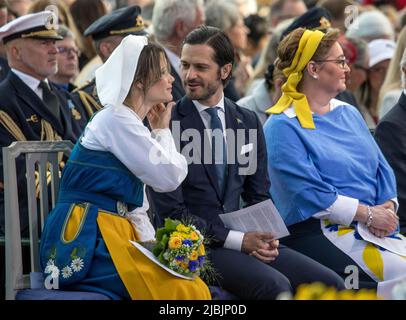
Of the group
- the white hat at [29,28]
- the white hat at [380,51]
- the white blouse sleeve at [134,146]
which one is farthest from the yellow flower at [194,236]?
the white hat at [380,51]

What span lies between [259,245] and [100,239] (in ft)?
3.00

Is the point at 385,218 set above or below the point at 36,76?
below

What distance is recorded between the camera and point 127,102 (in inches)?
223

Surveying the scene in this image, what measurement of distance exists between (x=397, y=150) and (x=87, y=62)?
3.43 metres

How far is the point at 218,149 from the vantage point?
6.21 meters

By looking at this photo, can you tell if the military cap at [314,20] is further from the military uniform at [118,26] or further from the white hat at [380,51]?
the white hat at [380,51]

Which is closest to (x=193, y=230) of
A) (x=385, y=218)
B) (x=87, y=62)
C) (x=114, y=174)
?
(x=114, y=174)

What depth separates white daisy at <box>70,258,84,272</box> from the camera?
5.42 m

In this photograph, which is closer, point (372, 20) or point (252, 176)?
point (252, 176)

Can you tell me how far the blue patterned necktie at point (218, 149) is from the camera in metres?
6.20

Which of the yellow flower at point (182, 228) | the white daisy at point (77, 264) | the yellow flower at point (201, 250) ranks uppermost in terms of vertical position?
the yellow flower at point (182, 228)

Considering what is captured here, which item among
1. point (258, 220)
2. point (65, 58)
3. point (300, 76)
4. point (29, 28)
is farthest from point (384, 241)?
point (65, 58)

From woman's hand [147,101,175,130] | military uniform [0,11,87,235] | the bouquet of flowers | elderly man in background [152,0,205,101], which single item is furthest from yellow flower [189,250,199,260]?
elderly man in background [152,0,205,101]
